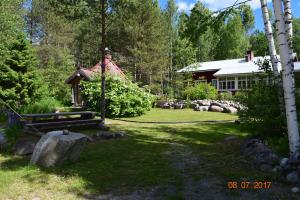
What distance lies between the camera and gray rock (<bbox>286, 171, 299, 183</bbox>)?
5504mm

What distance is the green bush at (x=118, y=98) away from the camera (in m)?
17.2

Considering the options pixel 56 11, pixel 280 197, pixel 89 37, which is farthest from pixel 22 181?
pixel 89 37

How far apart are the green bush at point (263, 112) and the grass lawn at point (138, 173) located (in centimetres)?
69

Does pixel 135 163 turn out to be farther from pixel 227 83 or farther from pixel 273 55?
pixel 227 83

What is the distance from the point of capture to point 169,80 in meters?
38.6

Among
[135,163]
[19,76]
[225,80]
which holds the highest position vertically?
[225,80]

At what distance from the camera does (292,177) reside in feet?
18.2

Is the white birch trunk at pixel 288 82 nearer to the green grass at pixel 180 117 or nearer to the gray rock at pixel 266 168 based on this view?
the gray rock at pixel 266 168

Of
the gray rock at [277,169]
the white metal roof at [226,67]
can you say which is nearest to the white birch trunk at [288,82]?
the gray rock at [277,169]

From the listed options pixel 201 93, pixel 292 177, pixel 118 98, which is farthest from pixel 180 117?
pixel 201 93

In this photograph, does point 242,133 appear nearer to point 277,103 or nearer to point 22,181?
point 277,103

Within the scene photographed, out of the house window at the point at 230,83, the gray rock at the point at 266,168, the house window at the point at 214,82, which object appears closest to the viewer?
the gray rock at the point at 266,168

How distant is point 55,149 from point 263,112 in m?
4.72

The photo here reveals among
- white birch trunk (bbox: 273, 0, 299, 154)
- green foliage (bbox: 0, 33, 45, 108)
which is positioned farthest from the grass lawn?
green foliage (bbox: 0, 33, 45, 108)
